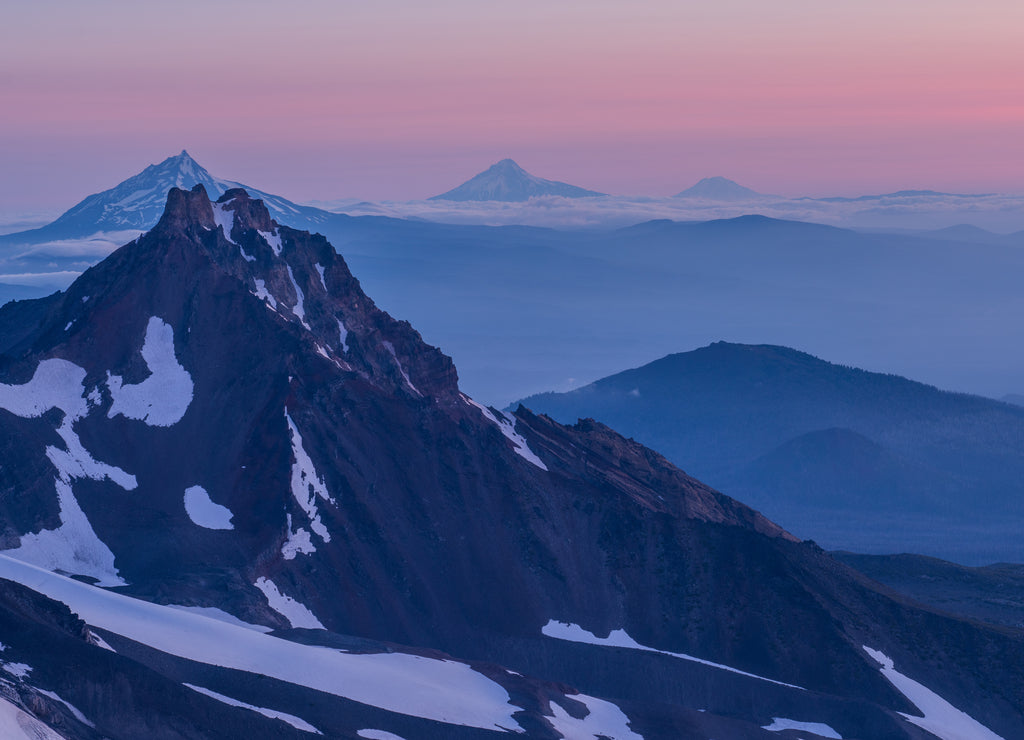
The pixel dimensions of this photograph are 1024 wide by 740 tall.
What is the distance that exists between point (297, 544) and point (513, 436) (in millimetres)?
33052

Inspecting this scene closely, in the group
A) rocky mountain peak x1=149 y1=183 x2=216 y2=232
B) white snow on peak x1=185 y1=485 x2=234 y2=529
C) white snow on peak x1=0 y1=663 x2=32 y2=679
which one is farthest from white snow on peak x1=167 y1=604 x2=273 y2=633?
rocky mountain peak x1=149 y1=183 x2=216 y2=232

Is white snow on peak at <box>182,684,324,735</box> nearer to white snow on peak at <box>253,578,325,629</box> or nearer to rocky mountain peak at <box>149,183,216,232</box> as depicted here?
white snow on peak at <box>253,578,325,629</box>

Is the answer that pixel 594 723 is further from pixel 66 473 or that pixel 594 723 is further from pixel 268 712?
pixel 66 473

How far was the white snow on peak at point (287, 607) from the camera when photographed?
118 metres

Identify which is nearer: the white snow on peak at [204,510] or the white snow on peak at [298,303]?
the white snow on peak at [204,510]

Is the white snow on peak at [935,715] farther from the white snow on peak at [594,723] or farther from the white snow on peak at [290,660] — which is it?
the white snow on peak at [290,660]

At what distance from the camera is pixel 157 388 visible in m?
136

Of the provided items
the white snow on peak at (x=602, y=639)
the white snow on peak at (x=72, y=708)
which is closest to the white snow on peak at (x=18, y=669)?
the white snow on peak at (x=72, y=708)

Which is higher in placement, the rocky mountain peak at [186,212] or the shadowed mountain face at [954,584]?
the rocky mountain peak at [186,212]

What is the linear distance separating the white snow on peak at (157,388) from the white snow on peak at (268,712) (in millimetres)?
50244

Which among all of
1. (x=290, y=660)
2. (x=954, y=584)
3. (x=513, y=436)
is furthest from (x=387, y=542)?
(x=954, y=584)

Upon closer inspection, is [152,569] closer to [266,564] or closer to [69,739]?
[266,564]

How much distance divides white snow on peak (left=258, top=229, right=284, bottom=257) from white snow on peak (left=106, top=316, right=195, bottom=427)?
22215 millimetres

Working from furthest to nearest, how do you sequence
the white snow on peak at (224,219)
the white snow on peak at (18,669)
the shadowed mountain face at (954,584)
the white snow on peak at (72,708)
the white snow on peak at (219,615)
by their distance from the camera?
the shadowed mountain face at (954,584)
the white snow on peak at (224,219)
the white snow on peak at (219,615)
the white snow on peak at (18,669)
the white snow on peak at (72,708)
